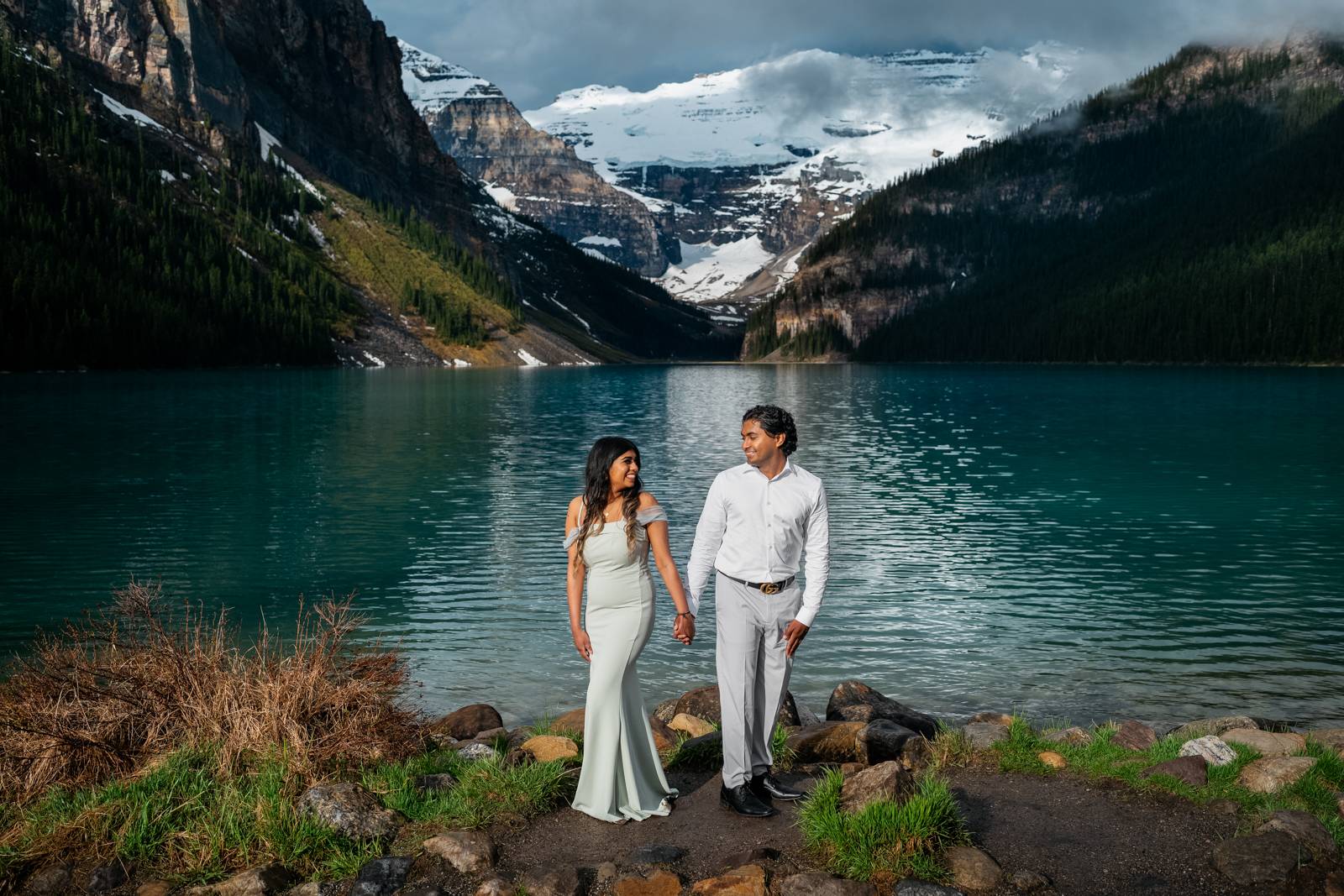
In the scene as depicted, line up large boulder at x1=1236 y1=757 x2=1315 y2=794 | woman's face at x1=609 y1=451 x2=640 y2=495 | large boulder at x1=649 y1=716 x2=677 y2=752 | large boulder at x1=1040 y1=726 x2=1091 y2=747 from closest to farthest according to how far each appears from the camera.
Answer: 1. woman's face at x1=609 y1=451 x2=640 y2=495
2. large boulder at x1=1236 y1=757 x2=1315 y2=794
3. large boulder at x1=649 y1=716 x2=677 y2=752
4. large boulder at x1=1040 y1=726 x2=1091 y2=747

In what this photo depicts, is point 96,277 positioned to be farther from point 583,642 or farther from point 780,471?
point 780,471

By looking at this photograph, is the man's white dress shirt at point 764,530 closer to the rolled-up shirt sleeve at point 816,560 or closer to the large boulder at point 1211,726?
the rolled-up shirt sleeve at point 816,560

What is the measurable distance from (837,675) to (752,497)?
10470mm

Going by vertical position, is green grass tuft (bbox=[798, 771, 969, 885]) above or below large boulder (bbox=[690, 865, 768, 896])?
above

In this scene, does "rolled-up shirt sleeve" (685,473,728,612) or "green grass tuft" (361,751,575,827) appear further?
"rolled-up shirt sleeve" (685,473,728,612)

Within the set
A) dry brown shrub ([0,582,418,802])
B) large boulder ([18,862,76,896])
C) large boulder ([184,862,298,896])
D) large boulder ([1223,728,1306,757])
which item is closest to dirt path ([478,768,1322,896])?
large boulder ([184,862,298,896])

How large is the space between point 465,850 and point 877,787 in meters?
3.49

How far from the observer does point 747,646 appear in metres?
9.64

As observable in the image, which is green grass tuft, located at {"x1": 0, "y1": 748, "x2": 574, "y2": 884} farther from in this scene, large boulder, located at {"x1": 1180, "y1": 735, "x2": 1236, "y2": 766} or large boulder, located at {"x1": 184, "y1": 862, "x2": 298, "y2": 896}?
large boulder, located at {"x1": 1180, "y1": 735, "x2": 1236, "y2": 766}

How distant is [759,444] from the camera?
30.8 feet

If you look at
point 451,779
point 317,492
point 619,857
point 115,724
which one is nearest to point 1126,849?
point 619,857

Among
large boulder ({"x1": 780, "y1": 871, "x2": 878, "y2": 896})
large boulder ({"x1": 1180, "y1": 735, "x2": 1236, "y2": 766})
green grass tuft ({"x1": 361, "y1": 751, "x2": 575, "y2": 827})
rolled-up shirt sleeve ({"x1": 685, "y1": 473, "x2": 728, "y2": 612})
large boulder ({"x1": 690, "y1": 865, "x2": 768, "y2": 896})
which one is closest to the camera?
large boulder ({"x1": 780, "y1": 871, "x2": 878, "y2": 896})

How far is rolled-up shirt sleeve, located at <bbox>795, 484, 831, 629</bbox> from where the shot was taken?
9516 millimetres

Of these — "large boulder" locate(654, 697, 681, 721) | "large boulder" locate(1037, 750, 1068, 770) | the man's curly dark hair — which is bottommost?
"large boulder" locate(654, 697, 681, 721)
